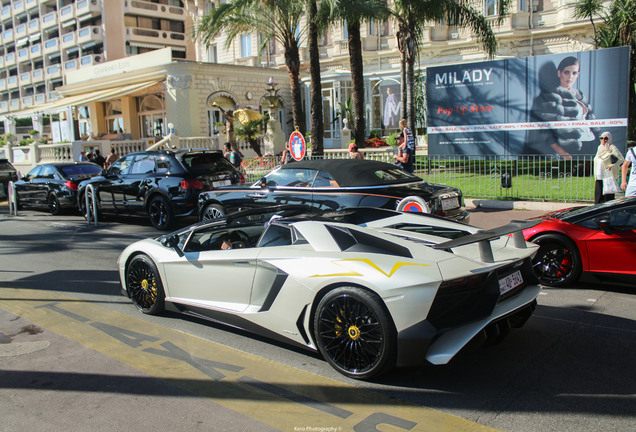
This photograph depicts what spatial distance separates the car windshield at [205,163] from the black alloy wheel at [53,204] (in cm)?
547

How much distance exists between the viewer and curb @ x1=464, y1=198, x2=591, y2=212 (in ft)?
40.5

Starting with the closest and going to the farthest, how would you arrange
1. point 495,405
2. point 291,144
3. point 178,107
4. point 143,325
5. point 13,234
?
point 495,405
point 143,325
point 13,234
point 291,144
point 178,107


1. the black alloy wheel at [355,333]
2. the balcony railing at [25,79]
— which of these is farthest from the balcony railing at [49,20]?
the black alloy wheel at [355,333]

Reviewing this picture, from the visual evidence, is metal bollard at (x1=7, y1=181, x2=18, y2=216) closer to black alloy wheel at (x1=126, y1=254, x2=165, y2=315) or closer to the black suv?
the black suv

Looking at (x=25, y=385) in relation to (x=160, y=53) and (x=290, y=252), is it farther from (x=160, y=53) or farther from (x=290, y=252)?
(x=160, y=53)

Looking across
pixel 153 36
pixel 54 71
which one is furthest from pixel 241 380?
pixel 54 71

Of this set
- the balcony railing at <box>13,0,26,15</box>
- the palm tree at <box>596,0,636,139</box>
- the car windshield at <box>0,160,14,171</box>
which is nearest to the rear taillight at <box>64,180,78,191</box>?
the car windshield at <box>0,160,14,171</box>

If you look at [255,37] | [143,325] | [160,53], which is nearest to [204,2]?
[255,37]

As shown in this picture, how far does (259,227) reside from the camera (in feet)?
17.9

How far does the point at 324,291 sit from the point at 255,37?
40399mm

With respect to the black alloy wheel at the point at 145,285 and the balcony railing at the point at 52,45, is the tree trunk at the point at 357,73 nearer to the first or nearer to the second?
the black alloy wheel at the point at 145,285

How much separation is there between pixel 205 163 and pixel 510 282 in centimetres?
923

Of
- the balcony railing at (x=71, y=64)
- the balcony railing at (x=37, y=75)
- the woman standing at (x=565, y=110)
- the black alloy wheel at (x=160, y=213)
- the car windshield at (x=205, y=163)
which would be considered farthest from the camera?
the balcony railing at (x=37, y=75)

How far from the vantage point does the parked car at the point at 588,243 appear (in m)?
6.44
